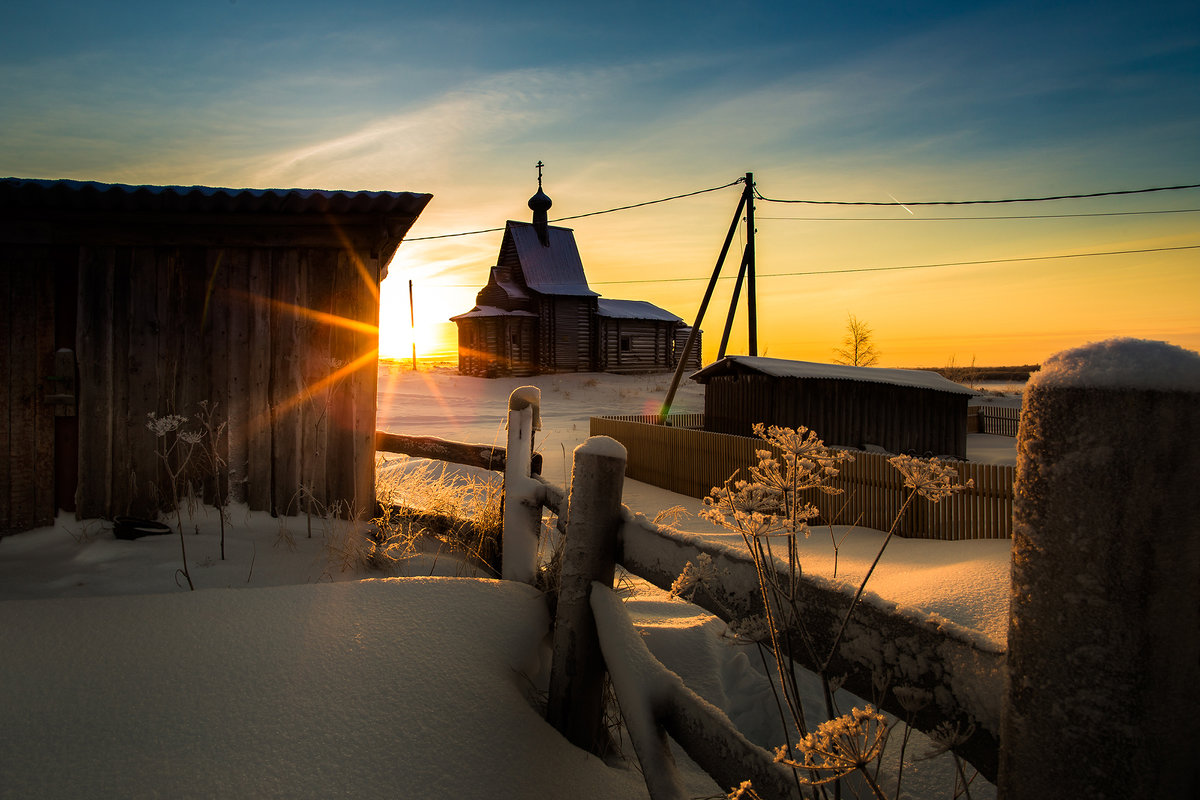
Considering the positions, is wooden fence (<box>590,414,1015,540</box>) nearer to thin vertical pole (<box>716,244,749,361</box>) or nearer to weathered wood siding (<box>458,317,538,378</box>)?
thin vertical pole (<box>716,244,749,361</box>)

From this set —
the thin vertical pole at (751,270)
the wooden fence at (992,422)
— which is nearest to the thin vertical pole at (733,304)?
the thin vertical pole at (751,270)

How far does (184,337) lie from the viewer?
5.04 m

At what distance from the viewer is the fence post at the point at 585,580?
2119 mm

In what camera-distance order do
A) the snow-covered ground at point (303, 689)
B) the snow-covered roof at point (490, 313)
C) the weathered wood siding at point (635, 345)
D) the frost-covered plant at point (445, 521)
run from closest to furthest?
the snow-covered ground at point (303, 689) < the frost-covered plant at point (445, 521) < the snow-covered roof at point (490, 313) < the weathered wood siding at point (635, 345)

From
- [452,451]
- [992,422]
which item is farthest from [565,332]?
[452,451]

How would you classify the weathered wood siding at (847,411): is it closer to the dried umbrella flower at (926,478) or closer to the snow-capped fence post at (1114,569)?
the dried umbrella flower at (926,478)

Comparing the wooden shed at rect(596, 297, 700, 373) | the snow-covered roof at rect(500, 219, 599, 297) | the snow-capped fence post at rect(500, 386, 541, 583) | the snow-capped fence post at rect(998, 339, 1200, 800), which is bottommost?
the snow-capped fence post at rect(500, 386, 541, 583)

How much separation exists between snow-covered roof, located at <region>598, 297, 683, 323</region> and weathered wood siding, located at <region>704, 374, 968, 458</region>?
1881cm

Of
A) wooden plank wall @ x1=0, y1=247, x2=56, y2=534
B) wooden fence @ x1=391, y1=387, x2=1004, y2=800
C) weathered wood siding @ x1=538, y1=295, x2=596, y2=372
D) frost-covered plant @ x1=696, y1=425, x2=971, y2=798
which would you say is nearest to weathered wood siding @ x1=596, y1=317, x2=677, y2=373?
weathered wood siding @ x1=538, y1=295, x2=596, y2=372

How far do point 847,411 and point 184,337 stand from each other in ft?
46.0

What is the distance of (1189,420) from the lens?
0.71 meters

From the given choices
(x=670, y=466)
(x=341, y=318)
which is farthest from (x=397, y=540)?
(x=670, y=466)

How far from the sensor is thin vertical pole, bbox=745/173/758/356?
1714 centimetres

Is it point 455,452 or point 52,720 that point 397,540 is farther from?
point 52,720
